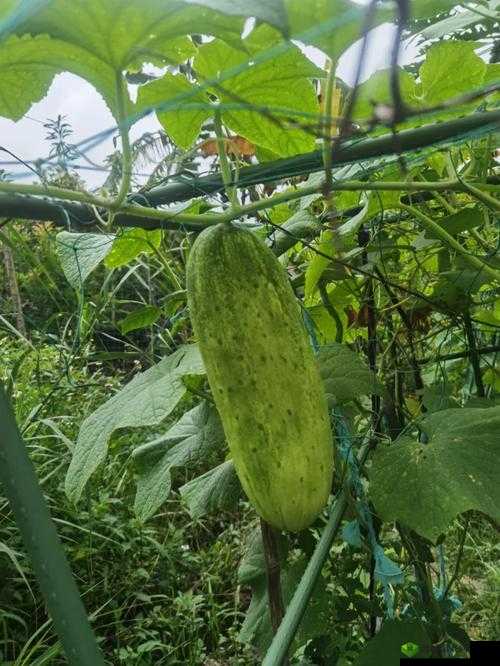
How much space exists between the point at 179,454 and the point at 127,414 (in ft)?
0.57

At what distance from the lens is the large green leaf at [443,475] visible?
2.38 ft

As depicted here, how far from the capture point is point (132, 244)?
3.27ft

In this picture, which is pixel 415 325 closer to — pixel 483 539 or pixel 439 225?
pixel 439 225

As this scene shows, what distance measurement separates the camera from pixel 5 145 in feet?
2.36

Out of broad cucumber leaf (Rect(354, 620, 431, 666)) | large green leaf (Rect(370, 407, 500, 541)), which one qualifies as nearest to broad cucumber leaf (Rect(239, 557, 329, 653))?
broad cucumber leaf (Rect(354, 620, 431, 666))

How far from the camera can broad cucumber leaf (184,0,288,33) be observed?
1.26 feet

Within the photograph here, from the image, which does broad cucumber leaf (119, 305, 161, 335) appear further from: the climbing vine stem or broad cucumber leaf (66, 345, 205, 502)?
the climbing vine stem

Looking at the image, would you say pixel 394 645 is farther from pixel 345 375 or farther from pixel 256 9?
pixel 256 9

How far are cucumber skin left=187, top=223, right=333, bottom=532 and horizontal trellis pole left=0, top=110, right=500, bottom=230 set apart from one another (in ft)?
0.30

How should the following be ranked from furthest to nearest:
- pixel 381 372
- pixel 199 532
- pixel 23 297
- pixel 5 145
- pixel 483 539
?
pixel 23 297 → pixel 199 532 → pixel 483 539 → pixel 381 372 → pixel 5 145

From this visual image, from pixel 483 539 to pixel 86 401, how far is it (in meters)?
1.66

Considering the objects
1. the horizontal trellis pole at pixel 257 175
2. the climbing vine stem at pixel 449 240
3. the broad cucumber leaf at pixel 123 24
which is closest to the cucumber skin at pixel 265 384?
the horizontal trellis pole at pixel 257 175

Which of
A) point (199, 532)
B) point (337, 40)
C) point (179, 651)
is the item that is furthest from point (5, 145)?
point (199, 532)

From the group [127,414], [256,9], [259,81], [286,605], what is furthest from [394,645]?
[256,9]
